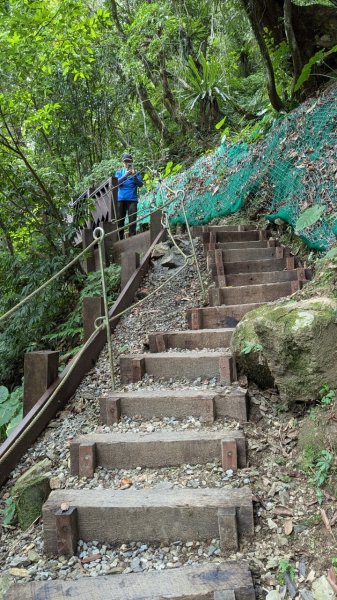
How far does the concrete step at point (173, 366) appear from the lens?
Answer: 341 centimetres

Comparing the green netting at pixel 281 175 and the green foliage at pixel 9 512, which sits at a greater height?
the green netting at pixel 281 175

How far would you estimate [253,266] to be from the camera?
518cm

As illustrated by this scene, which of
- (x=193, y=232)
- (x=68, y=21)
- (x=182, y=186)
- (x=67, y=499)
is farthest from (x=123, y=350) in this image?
(x=68, y=21)

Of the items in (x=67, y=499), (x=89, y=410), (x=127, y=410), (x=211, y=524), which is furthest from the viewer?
(x=89, y=410)

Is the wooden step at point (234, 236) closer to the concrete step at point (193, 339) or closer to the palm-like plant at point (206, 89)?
the concrete step at point (193, 339)

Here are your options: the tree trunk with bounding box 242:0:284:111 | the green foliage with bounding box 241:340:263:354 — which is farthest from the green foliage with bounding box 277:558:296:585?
the tree trunk with bounding box 242:0:284:111

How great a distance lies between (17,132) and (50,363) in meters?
4.81

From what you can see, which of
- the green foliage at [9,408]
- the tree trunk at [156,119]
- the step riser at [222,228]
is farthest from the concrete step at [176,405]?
the tree trunk at [156,119]

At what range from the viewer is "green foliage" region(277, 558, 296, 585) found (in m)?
1.95

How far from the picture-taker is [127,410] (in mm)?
3152

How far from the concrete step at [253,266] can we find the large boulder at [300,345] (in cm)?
215

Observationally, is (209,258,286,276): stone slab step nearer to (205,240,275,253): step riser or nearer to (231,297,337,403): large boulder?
(205,240,275,253): step riser

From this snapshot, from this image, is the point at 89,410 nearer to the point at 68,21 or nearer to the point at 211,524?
the point at 211,524

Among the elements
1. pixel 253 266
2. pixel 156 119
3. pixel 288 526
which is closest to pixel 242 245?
pixel 253 266
